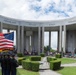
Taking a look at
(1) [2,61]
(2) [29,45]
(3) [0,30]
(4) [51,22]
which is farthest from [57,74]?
(2) [29,45]

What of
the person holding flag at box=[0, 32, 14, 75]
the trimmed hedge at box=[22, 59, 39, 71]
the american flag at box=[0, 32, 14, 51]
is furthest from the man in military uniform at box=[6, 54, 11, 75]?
the trimmed hedge at box=[22, 59, 39, 71]

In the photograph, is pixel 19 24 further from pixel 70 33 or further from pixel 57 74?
pixel 57 74

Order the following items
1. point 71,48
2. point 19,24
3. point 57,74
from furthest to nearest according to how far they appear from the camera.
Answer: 1. point 71,48
2. point 19,24
3. point 57,74

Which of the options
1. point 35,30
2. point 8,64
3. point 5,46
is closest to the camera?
point 8,64

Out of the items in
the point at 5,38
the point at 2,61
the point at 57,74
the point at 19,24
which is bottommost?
the point at 57,74

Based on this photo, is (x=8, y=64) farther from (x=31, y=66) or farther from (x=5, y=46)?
(x=31, y=66)

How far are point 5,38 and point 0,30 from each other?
25581 mm

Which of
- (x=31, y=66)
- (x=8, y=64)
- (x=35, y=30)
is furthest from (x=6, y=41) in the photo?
(x=35, y=30)

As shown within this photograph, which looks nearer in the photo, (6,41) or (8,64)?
(8,64)

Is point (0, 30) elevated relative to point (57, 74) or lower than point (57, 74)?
elevated

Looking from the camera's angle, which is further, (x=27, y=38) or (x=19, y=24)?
(x=27, y=38)

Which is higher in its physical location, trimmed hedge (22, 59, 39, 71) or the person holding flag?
the person holding flag

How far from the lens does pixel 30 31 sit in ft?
153

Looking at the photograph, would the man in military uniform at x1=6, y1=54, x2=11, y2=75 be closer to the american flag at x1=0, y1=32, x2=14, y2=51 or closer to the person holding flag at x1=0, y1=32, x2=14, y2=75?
the person holding flag at x1=0, y1=32, x2=14, y2=75
